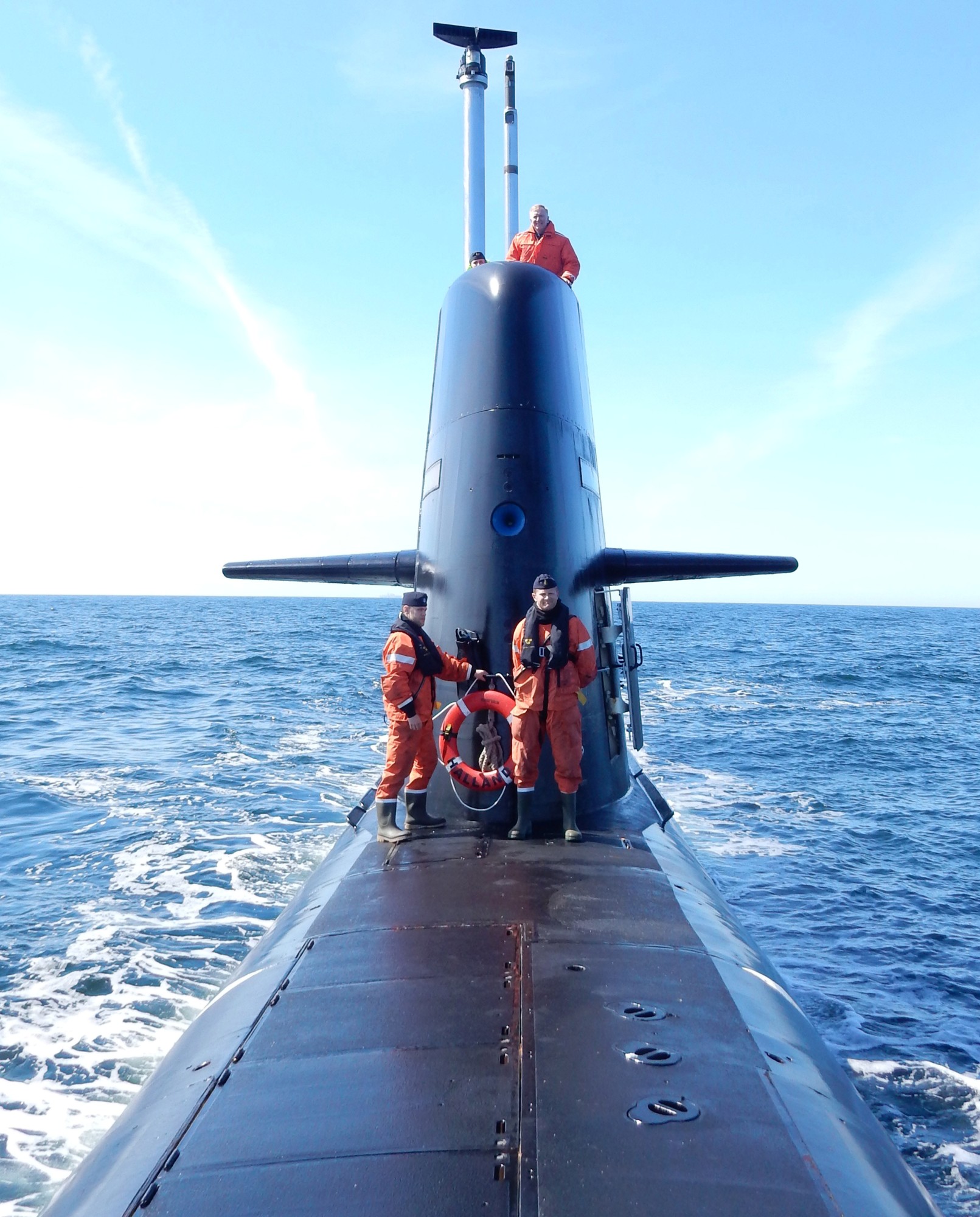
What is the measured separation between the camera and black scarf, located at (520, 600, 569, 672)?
6.77 meters

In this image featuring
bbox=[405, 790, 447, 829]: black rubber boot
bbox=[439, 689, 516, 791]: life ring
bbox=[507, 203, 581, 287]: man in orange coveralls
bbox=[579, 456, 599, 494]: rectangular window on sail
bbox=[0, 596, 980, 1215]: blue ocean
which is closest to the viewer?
bbox=[439, 689, 516, 791]: life ring

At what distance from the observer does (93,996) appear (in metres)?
8.62

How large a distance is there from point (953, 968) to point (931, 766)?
1108 cm

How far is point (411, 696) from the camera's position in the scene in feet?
22.9

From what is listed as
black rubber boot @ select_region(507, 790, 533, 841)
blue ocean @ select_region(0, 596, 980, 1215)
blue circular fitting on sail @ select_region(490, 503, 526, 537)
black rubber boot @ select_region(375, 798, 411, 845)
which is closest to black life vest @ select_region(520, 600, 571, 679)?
blue circular fitting on sail @ select_region(490, 503, 526, 537)

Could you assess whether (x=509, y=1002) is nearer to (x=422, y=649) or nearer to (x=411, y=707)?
(x=411, y=707)

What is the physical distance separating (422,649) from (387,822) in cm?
141

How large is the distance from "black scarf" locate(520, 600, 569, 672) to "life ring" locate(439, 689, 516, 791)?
48 cm

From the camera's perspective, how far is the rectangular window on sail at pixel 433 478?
8.08 m

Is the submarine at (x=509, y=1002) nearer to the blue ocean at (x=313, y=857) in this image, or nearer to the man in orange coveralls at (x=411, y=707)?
the man in orange coveralls at (x=411, y=707)

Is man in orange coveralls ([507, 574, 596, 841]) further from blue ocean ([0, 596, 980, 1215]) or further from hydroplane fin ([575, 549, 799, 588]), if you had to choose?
blue ocean ([0, 596, 980, 1215])

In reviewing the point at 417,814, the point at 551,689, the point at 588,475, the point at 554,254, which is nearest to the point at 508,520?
the point at 588,475

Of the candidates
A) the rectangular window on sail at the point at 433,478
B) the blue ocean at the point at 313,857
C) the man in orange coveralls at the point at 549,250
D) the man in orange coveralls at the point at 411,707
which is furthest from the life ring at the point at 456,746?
the man in orange coveralls at the point at 549,250

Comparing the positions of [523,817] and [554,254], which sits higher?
[554,254]
